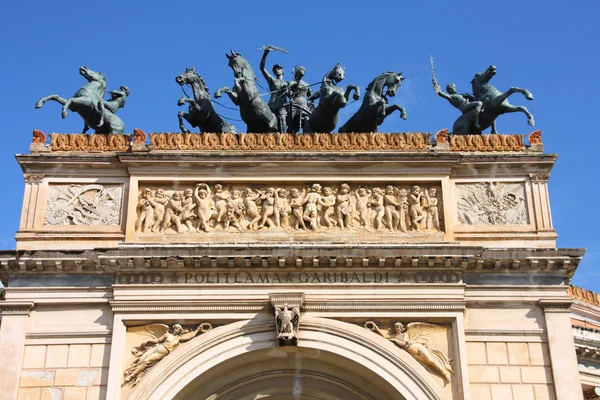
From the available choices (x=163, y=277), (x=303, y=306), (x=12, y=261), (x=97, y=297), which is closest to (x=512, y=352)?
(x=303, y=306)

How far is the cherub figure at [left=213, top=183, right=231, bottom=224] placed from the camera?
22.0 metres

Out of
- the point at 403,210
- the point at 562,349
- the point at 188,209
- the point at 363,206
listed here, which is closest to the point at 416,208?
the point at 403,210

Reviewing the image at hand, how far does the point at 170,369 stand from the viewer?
20188 millimetres

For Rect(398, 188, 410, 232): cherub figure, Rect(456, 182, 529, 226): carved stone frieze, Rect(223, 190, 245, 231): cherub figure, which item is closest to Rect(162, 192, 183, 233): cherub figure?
Rect(223, 190, 245, 231): cherub figure

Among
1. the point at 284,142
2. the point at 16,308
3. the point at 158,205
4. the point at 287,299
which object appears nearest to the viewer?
the point at 287,299

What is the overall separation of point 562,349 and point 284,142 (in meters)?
7.82

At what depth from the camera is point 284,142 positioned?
22672mm

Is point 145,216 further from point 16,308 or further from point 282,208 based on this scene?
point 16,308

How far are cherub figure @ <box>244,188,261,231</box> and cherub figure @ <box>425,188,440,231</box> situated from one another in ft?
12.8

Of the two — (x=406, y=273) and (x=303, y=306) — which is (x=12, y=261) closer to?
(x=303, y=306)

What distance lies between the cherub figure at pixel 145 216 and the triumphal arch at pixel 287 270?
0.17 feet

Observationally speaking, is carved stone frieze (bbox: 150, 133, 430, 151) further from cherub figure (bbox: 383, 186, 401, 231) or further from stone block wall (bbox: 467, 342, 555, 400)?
stone block wall (bbox: 467, 342, 555, 400)

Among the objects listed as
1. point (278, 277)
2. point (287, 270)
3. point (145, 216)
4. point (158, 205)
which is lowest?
point (278, 277)

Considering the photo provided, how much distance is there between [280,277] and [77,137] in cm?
609
